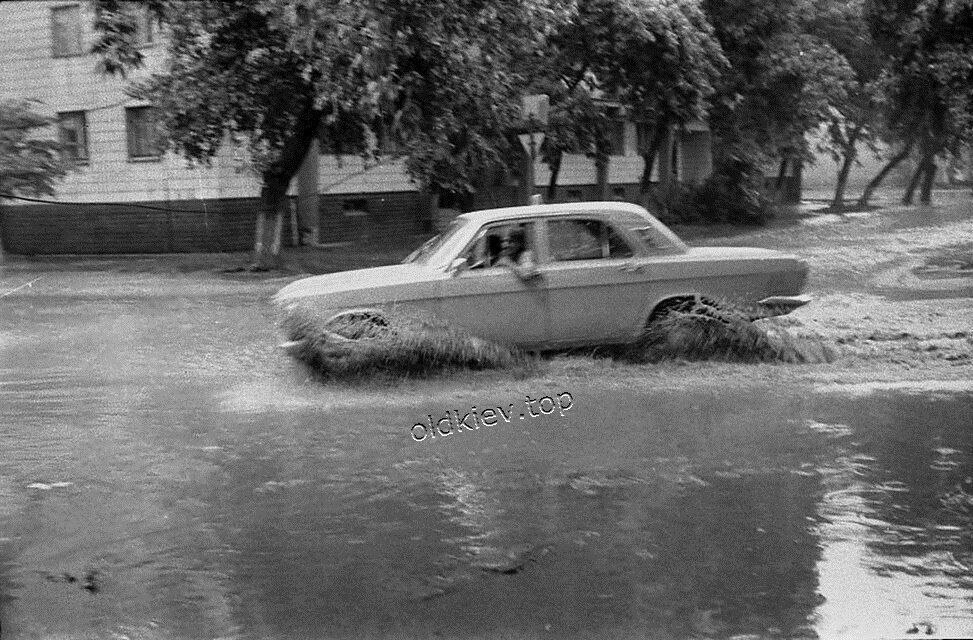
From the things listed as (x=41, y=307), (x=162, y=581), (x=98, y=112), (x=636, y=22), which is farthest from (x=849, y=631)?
(x=98, y=112)

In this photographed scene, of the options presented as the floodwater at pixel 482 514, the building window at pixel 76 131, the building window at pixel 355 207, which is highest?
the building window at pixel 76 131

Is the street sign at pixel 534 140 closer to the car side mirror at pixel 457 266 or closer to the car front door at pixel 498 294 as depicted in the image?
the car front door at pixel 498 294

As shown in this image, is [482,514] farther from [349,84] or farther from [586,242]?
[349,84]

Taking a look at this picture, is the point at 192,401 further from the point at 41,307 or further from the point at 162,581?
the point at 41,307

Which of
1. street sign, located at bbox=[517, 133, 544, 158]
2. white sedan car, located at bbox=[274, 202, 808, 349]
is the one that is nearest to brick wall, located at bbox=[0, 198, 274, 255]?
street sign, located at bbox=[517, 133, 544, 158]

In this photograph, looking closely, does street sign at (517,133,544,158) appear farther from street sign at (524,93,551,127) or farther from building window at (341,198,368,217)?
building window at (341,198,368,217)

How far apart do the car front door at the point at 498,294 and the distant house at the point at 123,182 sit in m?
17.1

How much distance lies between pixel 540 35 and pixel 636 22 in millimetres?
5921

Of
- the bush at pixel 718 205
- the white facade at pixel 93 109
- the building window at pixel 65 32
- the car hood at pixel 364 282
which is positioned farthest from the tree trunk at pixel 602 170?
the car hood at pixel 364 282

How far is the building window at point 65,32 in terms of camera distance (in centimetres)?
2920

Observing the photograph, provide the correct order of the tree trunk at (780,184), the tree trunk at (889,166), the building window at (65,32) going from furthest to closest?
the tree trunk at (780,184) → the tree trunk at (889,166) → the building window at (65,32)

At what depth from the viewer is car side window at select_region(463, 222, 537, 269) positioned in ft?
34.1

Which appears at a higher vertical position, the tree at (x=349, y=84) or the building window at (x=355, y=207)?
the tree at (x=349, y=84)

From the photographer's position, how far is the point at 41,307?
18.4 metres
